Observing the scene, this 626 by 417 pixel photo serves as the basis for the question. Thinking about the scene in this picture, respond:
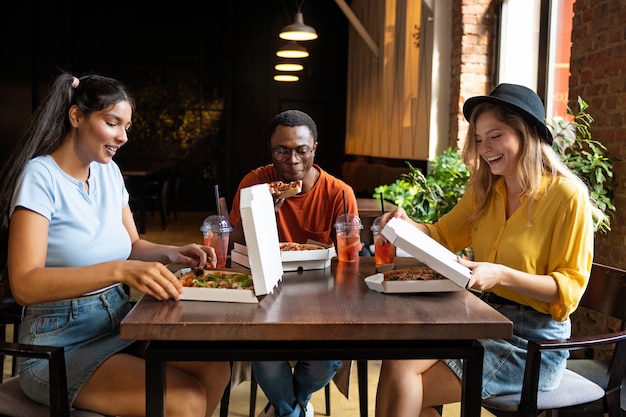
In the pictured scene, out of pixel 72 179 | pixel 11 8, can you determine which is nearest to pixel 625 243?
pixel 72 179

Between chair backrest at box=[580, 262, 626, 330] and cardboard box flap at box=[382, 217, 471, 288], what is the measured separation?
750 millimetres

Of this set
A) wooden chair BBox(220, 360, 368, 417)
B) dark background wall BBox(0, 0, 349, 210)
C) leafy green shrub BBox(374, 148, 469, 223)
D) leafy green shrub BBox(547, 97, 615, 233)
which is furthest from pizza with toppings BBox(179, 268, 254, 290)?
dark background wall BBox(0, 0, 349, 210)

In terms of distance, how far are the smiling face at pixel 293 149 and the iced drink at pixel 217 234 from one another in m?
0.47

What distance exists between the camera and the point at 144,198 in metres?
9.91

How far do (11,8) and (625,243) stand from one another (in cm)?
1190

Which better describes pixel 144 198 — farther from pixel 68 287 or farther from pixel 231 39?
pixel 68 287

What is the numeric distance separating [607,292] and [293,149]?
1253mm

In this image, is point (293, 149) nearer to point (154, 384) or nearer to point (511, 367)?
point (511, 367)

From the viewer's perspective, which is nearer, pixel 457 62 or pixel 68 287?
pixel 68 287

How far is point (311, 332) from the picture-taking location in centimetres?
161

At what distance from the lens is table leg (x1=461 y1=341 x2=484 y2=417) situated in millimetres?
1712

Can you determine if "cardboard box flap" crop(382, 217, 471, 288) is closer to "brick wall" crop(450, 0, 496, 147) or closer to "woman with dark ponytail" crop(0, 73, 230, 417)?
"woman with dark ponytail" crop(0, 73, 230, 417)

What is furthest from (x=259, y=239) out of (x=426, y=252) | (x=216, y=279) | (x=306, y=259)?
(x=306, y=259)

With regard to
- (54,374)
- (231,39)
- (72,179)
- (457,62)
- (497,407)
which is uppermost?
(231,39)
